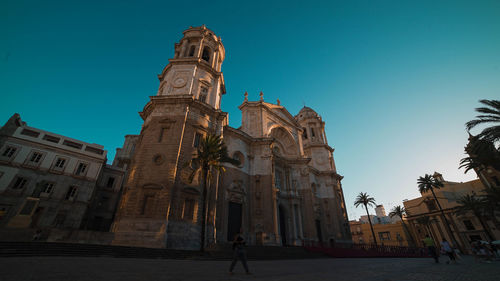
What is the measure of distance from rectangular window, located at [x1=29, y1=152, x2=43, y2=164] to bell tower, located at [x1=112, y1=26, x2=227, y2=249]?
1412cm

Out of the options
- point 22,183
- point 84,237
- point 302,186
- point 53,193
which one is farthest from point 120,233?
point 302,186

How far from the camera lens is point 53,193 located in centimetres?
2397

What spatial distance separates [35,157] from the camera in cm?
2442

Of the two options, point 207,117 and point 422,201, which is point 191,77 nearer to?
point 207,117

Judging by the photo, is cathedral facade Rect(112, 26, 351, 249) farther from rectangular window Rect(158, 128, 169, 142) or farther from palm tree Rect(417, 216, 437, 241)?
palm tree Rect(417, 216, 437, 241)

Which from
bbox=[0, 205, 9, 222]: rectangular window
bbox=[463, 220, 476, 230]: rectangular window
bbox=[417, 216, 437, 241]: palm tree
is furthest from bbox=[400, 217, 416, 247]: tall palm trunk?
bbox=[0, 205, 9, 222]: rectangular window

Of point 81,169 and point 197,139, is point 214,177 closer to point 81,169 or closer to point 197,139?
point 197,139

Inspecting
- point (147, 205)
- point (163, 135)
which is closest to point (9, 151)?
point (163, 135)

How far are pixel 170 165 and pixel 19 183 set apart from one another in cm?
1943

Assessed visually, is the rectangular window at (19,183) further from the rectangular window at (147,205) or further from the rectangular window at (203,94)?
the rectangular window at (203,94)

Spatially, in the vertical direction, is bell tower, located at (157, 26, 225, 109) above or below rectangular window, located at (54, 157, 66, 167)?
above

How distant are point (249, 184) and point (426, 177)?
3031cm

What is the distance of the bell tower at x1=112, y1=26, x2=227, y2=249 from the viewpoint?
51.0ft

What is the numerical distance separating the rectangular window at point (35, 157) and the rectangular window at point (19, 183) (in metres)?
2.06
